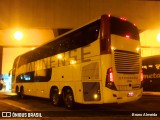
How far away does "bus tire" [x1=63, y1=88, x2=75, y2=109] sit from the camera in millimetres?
11877

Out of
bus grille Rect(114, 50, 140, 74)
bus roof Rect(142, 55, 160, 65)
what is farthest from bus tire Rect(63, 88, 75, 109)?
bus roof Rect(142, 55, 160, 65)

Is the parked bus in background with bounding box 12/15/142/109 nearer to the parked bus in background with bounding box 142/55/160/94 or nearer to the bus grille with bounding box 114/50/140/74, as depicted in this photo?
the bus grille with bounding box 114/50/140/74

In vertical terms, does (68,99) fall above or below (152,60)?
below

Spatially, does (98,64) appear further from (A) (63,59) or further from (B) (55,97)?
(B) (55,97)

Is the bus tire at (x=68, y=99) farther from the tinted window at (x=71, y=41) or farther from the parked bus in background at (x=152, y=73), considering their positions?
the parked bus in background at (x=152, y=73)

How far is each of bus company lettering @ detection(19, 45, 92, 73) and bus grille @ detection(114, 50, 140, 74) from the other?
1.08m

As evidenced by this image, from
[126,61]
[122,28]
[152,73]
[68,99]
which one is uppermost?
[122,28]

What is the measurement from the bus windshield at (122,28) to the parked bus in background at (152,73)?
30.9 ft

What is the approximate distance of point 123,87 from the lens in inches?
402

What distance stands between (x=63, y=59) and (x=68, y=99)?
182 cm

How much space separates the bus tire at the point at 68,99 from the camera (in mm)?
11877

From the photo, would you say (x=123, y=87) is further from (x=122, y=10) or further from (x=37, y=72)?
(x=122, y=10)

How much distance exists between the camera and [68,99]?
12195 mm

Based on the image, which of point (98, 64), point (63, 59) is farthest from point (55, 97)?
point (98, 64)
